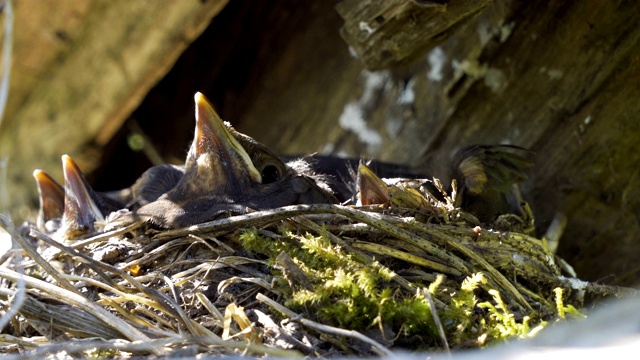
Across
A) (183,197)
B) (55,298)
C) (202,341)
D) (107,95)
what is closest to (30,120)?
(107,95)

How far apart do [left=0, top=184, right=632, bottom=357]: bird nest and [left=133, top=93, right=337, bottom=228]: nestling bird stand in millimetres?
118

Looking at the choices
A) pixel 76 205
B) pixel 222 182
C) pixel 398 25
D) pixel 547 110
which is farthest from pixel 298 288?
pixel 547 110

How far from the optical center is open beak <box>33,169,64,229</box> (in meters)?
2.99

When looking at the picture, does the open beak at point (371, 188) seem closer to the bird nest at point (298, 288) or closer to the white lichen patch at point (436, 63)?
the bird nest at point (298, 288)

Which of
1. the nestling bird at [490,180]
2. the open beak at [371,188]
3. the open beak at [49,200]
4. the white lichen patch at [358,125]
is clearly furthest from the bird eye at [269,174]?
the open beak at [49,200]

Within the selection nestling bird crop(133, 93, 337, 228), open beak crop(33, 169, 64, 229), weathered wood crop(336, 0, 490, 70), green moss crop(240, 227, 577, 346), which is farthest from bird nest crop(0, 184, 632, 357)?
open beak crop(33, 169, 64, 229)

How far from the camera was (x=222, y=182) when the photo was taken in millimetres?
2518

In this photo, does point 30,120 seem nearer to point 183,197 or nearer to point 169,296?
point 183,197

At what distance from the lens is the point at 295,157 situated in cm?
301

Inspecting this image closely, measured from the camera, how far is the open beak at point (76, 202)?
9.05ft

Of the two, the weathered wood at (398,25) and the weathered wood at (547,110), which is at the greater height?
the weathered wood at (398,25)

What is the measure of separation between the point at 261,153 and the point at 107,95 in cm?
81

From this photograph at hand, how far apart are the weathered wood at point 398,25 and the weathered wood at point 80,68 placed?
0.61 meters

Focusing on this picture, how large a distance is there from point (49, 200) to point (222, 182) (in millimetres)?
856
